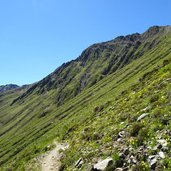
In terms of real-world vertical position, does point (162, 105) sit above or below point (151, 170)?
above

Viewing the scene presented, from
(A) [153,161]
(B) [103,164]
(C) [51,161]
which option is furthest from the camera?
(C) [51,161]

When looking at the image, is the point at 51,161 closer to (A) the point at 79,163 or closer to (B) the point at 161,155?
(A) the point at 79,163

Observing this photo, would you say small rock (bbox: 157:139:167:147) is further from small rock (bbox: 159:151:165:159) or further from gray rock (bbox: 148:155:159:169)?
gray rock (bbox: 148:155:159:169)

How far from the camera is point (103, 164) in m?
18.0

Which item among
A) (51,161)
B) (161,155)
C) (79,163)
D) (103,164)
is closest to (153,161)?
(161,155)

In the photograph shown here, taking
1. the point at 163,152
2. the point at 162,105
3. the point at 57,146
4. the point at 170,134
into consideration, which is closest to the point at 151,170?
the point at 163,152

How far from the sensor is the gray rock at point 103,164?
17.7 meters

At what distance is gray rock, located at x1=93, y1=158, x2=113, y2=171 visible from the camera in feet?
58.1

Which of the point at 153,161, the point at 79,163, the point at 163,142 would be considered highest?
the point at 163,142

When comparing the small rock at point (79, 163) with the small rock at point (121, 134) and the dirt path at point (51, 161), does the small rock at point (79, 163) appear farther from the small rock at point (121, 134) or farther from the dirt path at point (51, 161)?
the dirt path at point (51, 161)

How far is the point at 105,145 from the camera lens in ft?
70.6

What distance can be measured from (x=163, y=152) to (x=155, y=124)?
11.9 feet

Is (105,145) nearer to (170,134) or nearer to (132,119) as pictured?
(132,119)

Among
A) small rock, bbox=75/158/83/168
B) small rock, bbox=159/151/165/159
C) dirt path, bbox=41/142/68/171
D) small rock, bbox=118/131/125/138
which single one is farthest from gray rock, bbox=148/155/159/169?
dirt path, bbox=41/142/68/171
